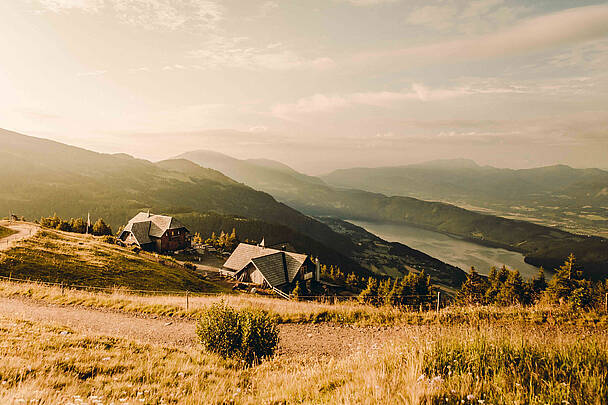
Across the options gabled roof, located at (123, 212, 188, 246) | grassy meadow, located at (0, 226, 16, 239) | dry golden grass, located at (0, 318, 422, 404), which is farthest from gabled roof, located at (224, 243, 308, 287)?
dry golden grass, located at (0, 318, 422, 404)

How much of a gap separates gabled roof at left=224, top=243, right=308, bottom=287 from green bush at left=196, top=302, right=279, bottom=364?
118 feet

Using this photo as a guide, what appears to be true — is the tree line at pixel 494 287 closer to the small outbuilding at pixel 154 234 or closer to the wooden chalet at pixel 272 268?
the wooden chalet at pixel 272 268

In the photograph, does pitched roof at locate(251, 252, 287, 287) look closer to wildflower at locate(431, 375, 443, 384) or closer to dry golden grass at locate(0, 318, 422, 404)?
dry golden grass at locate(0, 318, 422, 404)

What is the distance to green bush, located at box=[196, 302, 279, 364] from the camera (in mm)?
9023

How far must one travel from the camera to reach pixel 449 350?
18.2ft

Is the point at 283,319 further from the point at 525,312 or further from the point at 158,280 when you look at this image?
the point at 158,280

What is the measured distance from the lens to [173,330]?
14.1m

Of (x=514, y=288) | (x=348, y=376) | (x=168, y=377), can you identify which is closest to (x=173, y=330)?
(x=168, y=377)

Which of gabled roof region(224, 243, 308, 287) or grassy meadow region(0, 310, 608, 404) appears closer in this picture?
grassy meadow region(0, 310, 608, 404)

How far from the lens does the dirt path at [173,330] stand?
1158 cm

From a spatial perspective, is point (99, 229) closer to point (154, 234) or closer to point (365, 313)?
point (154, 234)

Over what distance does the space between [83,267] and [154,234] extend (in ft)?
115

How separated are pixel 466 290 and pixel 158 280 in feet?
209

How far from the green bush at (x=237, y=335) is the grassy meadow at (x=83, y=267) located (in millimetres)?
24962
